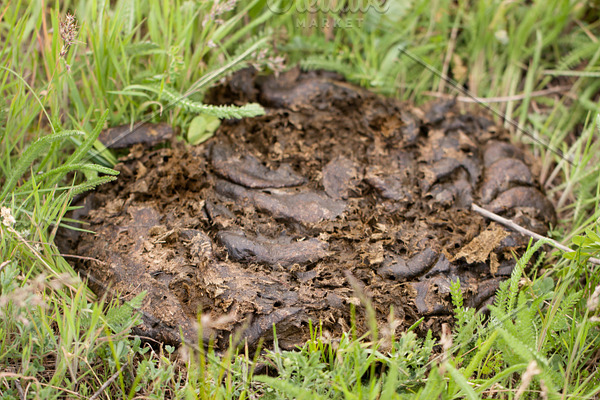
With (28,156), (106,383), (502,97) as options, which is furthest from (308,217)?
(502,97)

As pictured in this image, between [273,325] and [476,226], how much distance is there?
4.08ft

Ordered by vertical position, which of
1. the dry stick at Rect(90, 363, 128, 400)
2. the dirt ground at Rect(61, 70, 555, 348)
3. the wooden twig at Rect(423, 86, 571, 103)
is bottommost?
the dry stick at Rect(90, 363, 128, 400)

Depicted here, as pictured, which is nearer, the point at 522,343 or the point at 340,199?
the point at 522,343

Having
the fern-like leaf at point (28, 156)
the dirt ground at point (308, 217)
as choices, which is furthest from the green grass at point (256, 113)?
the dirt ground at point (308, 217)

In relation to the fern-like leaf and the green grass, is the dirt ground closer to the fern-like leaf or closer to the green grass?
the green grass

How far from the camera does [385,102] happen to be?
307 cm

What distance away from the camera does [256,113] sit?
264 centimetres

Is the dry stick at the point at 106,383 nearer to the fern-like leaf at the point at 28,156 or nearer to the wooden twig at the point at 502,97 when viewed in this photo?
the fern-like leaf at the point at 28,156

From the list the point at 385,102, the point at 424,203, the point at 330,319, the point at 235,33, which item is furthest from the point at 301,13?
A: the point at 330,319

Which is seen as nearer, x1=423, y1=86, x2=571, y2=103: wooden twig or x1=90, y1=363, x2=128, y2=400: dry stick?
x1=90, y1=363, x2=128, y2=400: dry stick

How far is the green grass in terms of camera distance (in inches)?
72.1

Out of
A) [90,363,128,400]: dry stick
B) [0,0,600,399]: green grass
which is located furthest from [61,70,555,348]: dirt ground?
[90,363,128,400]: dry stick

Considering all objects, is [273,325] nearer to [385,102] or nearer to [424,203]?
[424,203]

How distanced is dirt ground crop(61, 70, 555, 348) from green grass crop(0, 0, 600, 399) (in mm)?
143
